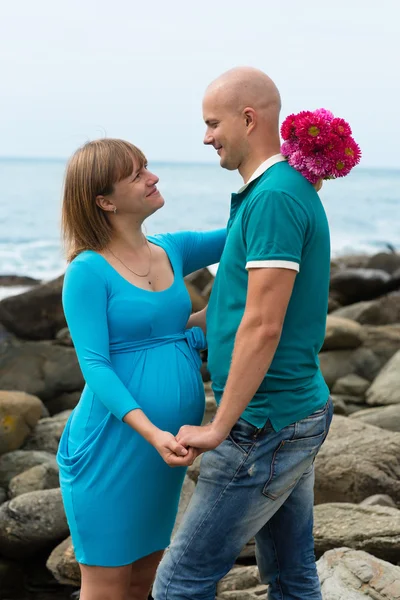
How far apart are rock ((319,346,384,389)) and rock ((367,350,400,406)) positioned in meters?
0.72

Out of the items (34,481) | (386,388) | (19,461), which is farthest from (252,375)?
(386,388)

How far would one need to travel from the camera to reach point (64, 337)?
11.5m

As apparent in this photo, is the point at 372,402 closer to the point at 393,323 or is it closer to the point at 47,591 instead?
the point at 393,323

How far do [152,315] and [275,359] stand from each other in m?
0.57

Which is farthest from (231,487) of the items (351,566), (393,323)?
(393,323)

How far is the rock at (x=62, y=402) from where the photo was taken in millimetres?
9438

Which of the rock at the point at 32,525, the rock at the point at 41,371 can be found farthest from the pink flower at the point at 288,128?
the rock at the point at 41,371

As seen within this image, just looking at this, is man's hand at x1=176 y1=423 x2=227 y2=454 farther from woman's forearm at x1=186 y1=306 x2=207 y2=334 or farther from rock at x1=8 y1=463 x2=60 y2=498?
rock at x1=8 y1=463 x2=60 y2=498

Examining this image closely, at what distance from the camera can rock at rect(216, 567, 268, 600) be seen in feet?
15.2

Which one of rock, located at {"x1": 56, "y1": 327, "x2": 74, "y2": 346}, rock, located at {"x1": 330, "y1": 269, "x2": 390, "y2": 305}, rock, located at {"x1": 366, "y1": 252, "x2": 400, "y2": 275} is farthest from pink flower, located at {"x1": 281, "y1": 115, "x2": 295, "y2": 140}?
rock, located at {"x1": 366, "y1": 252, "x2": 400, "y2": 275}

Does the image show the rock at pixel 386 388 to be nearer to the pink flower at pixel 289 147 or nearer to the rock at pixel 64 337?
the rock at pixel 64 337

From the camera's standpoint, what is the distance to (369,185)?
6681 cm

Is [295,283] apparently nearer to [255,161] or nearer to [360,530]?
[255,161]

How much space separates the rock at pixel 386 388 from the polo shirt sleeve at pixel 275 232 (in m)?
6.17
